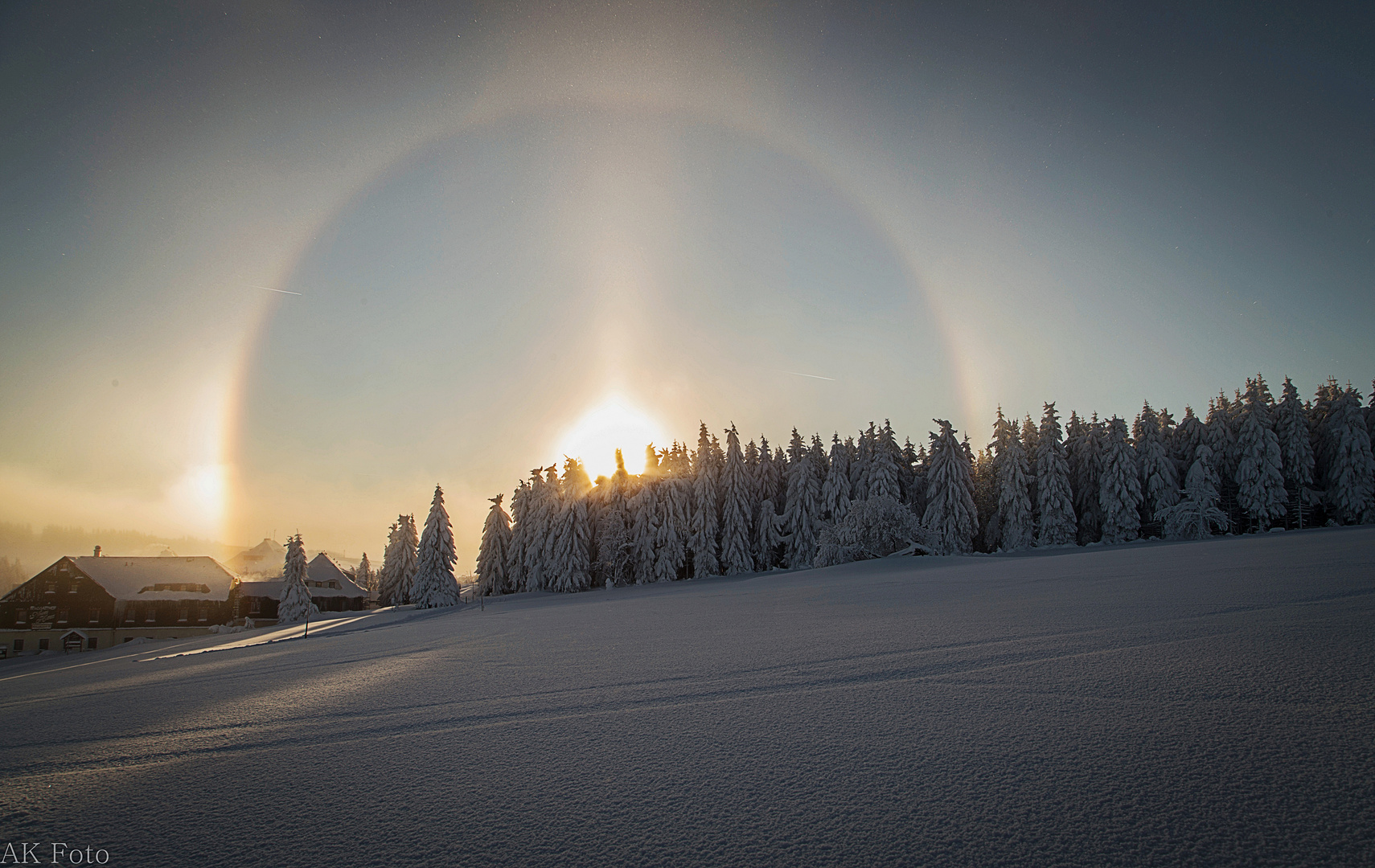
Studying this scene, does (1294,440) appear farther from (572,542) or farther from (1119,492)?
(572,542)

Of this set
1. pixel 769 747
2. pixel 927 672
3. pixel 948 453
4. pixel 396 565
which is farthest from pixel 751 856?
pixel 396 565

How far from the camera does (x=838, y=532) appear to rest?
36938mm

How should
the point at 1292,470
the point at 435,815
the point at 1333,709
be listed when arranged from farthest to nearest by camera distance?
the point at 1292,470 < the point at 1333,709 < the point at 435,815

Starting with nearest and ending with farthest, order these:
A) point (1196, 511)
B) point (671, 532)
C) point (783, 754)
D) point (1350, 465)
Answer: point (783, 754)
point (1196, 511)
point (1350, 465)
point (671, 532)

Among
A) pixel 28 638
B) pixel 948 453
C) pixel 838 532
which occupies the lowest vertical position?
pixel 28 638

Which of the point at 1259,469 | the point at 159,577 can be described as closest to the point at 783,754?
the point at 1259,469

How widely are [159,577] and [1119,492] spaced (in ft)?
284

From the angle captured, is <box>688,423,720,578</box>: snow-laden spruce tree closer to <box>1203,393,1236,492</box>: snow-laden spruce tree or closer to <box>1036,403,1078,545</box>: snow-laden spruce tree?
<box>1036,403,1078,545</box>: snow-laden spruce tree

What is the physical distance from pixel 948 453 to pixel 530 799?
5037 cm

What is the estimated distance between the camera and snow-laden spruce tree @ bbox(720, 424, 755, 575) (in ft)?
171

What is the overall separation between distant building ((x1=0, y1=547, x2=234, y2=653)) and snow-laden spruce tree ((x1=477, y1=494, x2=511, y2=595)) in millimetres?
24787

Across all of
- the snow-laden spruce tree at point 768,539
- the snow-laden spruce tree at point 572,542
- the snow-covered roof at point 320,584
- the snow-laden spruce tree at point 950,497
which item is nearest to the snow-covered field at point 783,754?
the snow-laden spruce tree at point 950,497

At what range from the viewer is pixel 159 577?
5388cm

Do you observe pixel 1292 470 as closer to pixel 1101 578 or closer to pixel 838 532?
pixel 838 532
